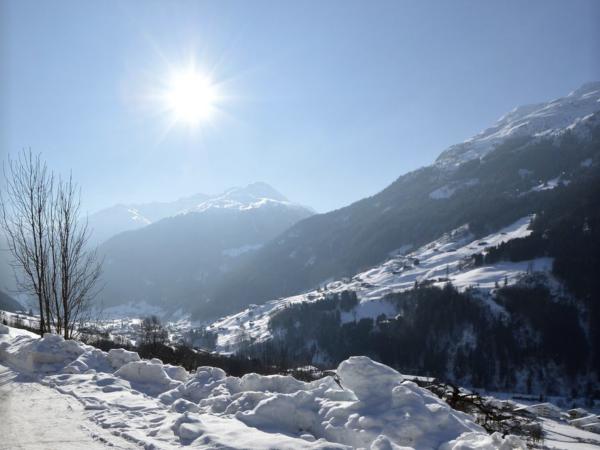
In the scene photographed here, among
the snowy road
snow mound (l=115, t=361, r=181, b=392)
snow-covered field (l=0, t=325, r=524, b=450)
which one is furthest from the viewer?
snow mound (l=115, t=361, r=181, b=392)

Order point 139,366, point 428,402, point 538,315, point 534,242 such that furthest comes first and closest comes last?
point 534,242, point 538,315, point 139,366, point 428,402

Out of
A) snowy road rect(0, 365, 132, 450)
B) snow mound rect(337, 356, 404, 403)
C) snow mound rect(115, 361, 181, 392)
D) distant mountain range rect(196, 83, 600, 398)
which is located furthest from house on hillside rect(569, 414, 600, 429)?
snowy road rect(0, 365, 132, 450)

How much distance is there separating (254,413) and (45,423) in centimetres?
316

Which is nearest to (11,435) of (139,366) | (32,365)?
(139,366)

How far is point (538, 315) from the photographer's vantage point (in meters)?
135

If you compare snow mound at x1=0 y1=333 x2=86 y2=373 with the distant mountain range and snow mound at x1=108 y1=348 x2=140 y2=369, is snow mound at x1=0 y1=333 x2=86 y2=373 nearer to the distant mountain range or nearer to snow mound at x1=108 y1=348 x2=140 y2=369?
snow mound at x1=108 y1=348 x2=140 y2=369

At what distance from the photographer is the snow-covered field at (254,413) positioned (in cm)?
598

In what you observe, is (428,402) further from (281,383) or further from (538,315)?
(538,315)

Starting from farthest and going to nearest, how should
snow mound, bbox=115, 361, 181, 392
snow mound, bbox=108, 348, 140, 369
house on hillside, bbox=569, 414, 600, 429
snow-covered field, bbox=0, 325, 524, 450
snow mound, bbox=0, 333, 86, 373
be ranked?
house on hillside, bbox=569, 414, 600, 429, snow mound, bbox=108, 348, 140, 369, snow mound, bbox=0, 333, 86, 373, snow mound, bbox=115, 361, 181, 392, snow-covered field, bbox=0, 325, 524, 450

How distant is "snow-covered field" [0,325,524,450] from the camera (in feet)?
19.6

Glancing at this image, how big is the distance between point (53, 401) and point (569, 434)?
76.8 meters

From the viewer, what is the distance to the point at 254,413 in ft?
23.2

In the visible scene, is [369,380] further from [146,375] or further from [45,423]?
[146,375]

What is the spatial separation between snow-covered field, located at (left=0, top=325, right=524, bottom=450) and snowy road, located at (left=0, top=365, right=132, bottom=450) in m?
0.03
